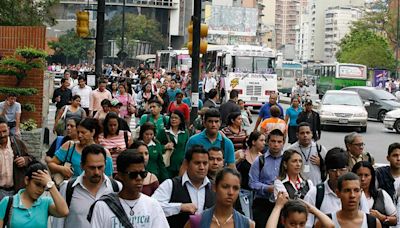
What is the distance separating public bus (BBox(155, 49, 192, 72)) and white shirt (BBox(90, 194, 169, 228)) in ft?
151

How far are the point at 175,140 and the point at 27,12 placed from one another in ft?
49.9

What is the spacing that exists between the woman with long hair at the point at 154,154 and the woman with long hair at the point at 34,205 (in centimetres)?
310

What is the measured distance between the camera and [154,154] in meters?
10.2

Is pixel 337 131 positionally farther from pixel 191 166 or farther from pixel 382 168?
pixel 191 166

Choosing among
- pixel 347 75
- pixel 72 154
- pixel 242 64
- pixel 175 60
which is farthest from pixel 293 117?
pixel 347 75


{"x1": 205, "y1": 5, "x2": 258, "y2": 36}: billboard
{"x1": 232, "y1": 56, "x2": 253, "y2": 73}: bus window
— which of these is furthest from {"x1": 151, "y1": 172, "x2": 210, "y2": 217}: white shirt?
{"x1": 205, "y1": 5, "x2": 258, "y2": 36}: billboard

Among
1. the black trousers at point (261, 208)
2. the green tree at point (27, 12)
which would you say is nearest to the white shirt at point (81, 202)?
the black trousers at point (261, 208)

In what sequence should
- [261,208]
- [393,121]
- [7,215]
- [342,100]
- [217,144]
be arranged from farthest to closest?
[393,121] → [342,100] → [217,144] → [261,208] → [7,215]

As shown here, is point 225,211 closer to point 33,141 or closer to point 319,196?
point 319,196

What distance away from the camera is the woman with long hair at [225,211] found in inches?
239

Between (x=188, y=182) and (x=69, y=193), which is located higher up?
(x=188, y=182)

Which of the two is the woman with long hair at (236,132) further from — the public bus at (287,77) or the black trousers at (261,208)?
the public bus at (287,77)

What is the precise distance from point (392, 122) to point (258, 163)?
23.3 meters

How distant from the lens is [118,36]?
93.9 meters
